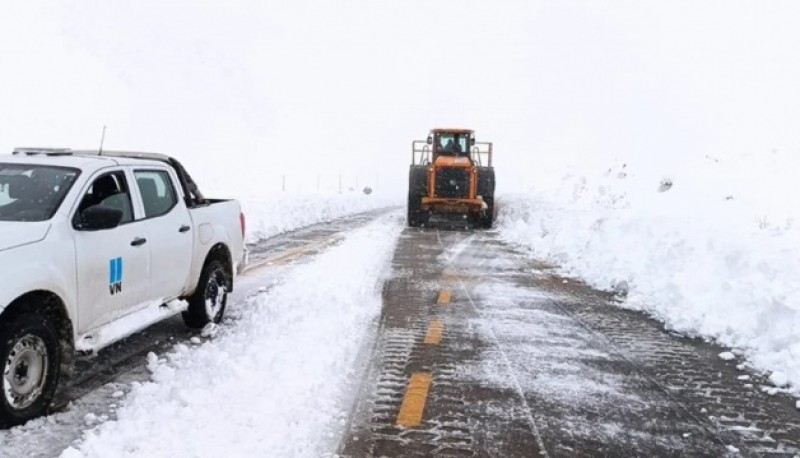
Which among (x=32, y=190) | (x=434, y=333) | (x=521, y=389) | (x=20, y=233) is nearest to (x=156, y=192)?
(x=32, y=190)

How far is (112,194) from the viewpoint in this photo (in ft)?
17.9

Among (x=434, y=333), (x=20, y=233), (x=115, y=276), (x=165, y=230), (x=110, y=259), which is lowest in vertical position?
(x=434, y=333)

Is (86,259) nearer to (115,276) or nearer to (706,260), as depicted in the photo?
(115,276)

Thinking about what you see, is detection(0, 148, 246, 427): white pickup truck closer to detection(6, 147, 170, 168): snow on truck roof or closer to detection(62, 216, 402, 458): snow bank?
detection(6, 147, 170, 168): snow on truck roof

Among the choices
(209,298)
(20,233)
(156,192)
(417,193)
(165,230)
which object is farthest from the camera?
(417,193)

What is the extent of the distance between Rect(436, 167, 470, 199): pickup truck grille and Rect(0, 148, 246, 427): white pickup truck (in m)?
13.4

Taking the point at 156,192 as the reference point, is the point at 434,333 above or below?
below

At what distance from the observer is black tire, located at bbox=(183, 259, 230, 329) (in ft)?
21.8

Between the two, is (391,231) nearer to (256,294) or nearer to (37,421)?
(256,294)

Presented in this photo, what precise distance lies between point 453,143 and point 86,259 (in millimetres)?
17675

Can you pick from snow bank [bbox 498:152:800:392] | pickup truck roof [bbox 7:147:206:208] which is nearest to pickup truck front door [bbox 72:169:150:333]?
pickup truck roof [bbox 7:147:206:208]

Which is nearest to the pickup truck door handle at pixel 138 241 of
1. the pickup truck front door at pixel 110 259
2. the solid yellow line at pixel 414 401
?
the pickup truck front door at pixel 110 259

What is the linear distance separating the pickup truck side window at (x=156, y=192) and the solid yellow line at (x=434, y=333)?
283 centimetres

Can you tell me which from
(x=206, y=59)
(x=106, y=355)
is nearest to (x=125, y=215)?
(x=106, y=355)
